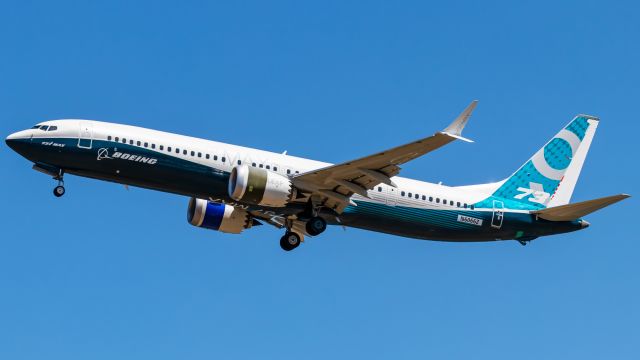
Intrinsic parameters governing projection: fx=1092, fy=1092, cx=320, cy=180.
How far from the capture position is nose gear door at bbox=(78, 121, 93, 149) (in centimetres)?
4566

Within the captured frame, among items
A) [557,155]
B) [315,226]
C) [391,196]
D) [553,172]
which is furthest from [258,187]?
[557,155]

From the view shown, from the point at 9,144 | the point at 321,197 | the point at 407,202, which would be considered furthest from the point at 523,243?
the point at 9,144

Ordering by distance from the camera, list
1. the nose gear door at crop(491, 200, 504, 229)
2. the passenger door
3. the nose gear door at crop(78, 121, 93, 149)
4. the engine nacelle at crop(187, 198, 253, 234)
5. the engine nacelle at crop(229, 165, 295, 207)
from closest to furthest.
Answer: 1. the engine nacelle at crop(229, 165, 295, 207)
2. the nose gear door at crop(78, 121, 93, 149)
3. the passenger door
4. the nose gear door at crop(491, 200, 504, 229)
5. the engine nacelle at crop(187, 198, 253, 234)

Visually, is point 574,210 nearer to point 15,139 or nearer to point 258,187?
point 258,187

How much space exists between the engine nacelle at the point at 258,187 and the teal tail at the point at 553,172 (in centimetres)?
1150

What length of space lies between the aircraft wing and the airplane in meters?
0.04

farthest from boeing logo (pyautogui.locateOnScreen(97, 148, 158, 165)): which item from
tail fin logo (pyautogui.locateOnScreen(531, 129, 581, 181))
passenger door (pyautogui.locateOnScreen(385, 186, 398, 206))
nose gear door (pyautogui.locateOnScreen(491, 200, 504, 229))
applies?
tail fin logo (pyautogui.locateOnScreen(531, 129, 581, 181))

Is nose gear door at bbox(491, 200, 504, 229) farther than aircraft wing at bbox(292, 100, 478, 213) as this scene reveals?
Yes

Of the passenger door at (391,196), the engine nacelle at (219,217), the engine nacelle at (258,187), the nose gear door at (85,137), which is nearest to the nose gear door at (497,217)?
the passenger door at (391,196)

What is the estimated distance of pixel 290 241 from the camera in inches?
2010

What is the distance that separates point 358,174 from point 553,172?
12.9 meters

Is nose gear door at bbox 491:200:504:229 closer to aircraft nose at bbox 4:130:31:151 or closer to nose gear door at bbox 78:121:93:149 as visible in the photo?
nose gear door at bbox 78:121:93:149

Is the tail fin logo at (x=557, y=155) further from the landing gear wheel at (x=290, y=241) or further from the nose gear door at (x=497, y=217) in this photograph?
the landing gear wheel at (x=290, y=241)

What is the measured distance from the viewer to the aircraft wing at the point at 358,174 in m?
43.0
